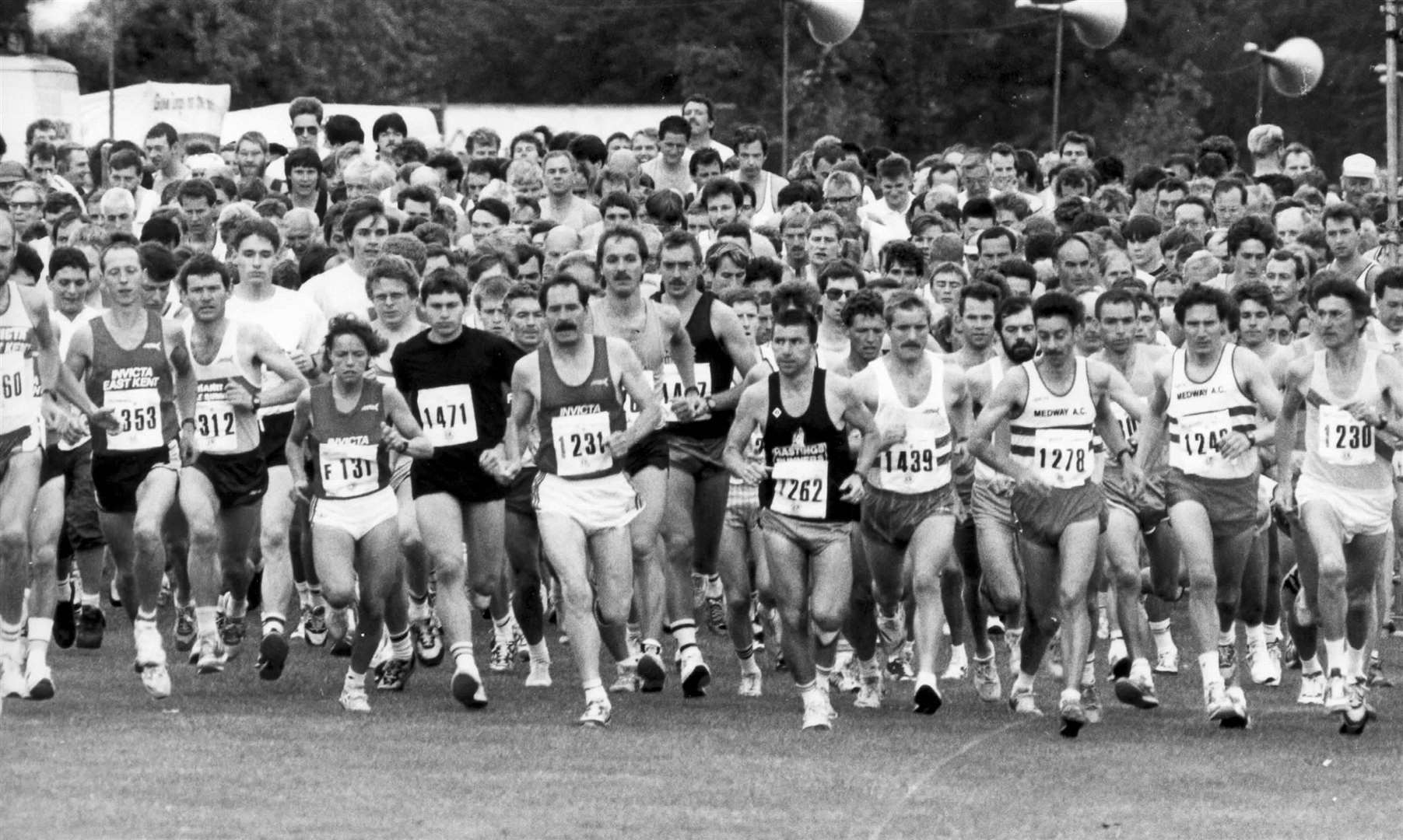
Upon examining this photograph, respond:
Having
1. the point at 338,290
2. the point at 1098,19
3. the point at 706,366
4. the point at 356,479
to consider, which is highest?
the point at 1098,19

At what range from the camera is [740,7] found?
50031 millimetres

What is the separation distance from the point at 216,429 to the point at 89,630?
2.12 meters

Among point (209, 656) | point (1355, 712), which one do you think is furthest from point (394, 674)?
point (1355, 712)

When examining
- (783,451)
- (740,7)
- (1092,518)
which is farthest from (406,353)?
(740,7)

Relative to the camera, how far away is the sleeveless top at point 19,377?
13070mm

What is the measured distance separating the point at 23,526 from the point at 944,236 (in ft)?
21.2

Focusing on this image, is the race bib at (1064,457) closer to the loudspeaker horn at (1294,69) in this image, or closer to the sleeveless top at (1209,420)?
the sleeveless top at (1209,420)

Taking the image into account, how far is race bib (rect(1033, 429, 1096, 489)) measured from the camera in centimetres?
1312

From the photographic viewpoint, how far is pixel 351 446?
1342 centimetres

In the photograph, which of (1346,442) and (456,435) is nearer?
(1346,442)

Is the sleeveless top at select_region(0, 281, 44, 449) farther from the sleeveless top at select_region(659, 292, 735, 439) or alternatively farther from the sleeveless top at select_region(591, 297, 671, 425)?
the sleeveless top at select_region(659, 292, 735, 439)

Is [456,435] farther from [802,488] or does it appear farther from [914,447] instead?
[914,447]

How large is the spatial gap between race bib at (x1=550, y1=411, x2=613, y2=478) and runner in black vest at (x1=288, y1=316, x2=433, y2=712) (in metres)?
0.58

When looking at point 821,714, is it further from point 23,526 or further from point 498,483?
point 23,526
